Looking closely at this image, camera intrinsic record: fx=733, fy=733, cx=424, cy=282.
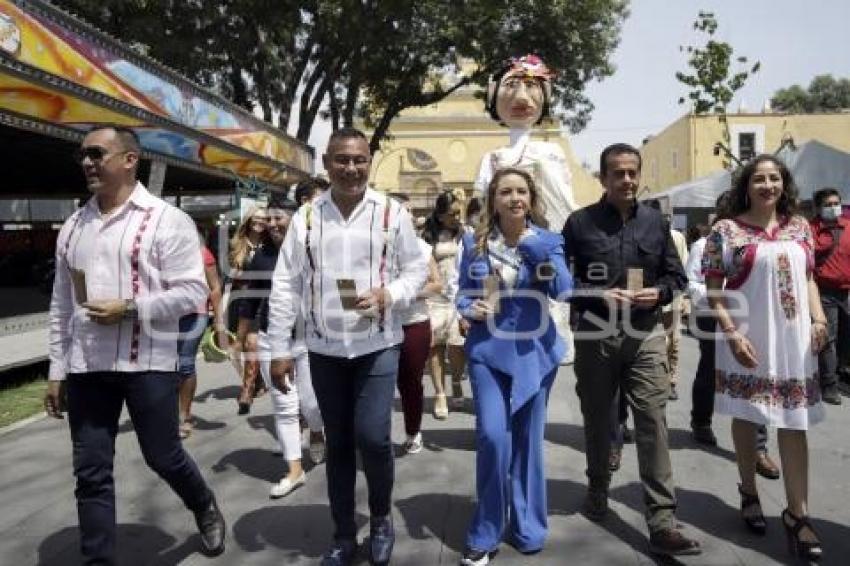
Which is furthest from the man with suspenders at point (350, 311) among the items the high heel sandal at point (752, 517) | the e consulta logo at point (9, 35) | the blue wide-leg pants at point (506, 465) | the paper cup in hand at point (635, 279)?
the e consulta logo at point (9, 35)

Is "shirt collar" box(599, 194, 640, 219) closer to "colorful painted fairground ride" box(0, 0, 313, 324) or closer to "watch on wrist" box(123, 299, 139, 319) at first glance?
"watch on wrist" box(123, 299, 139, 319)

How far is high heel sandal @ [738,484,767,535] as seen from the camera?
11.9ft

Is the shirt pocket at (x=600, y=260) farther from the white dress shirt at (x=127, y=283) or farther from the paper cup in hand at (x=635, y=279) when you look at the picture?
the white dress shirt at (x=127, y=283)

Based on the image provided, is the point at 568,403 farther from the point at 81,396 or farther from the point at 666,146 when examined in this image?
the point at 666,146

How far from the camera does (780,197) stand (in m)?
3.61

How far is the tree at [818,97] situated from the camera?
6066cm

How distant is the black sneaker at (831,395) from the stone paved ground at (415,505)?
0.69 meters

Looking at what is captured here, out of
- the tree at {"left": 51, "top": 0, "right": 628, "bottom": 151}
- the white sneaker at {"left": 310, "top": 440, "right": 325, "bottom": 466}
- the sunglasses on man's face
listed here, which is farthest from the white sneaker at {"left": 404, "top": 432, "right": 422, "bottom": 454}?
the tree at {"left": 51, "top": 0, "right": 628, "bottom": 151}

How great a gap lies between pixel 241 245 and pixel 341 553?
106 inches

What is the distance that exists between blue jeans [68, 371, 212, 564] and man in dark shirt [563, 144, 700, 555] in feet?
6.60

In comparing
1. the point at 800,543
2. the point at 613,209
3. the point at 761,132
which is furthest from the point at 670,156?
the point at 800,543

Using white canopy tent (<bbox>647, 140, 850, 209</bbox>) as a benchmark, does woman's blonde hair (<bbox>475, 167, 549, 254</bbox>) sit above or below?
below

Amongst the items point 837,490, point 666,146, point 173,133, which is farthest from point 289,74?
point 666,146

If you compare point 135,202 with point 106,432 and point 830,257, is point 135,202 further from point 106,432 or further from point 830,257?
point 830,257
